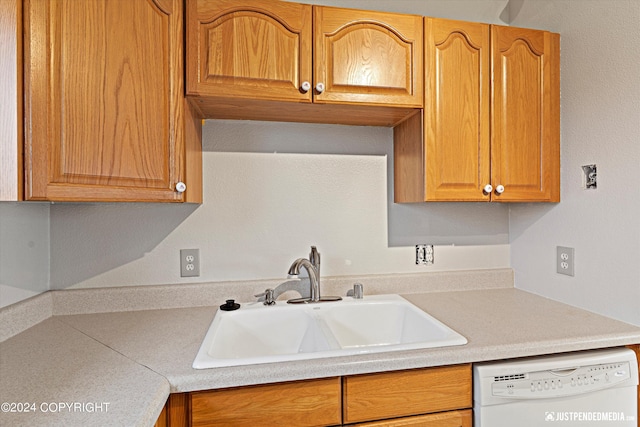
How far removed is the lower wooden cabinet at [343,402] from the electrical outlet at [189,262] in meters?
0.72

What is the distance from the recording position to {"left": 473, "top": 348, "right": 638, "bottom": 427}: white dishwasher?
1.12m

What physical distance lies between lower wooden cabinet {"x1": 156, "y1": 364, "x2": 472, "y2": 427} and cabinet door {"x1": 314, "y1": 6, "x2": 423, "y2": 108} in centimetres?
98

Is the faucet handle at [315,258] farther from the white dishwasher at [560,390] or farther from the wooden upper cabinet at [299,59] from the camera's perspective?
the white dishwasher at [560,390]

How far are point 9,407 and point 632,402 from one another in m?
1.80

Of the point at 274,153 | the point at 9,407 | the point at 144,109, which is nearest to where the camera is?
the point at 9,407

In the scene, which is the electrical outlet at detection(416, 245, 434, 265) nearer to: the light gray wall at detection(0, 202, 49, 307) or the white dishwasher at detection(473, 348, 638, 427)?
the white dishwasher at detection(473, 348, 638, 427)

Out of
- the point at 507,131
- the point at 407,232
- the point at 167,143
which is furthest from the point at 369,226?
the point at 167,143

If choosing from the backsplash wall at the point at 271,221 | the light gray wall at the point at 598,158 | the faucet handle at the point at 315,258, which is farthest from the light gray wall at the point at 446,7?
the faucet handle at the point at 315,258

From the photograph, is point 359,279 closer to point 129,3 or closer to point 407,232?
point 407,232

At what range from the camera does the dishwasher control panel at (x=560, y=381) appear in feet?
3.71

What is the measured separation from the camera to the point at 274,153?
169 centimetres

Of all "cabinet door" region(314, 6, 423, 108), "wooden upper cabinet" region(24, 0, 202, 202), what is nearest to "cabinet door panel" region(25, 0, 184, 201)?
"wooden upper cabinet" region(24, 0, 202, 202)

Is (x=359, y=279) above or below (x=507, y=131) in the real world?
below
